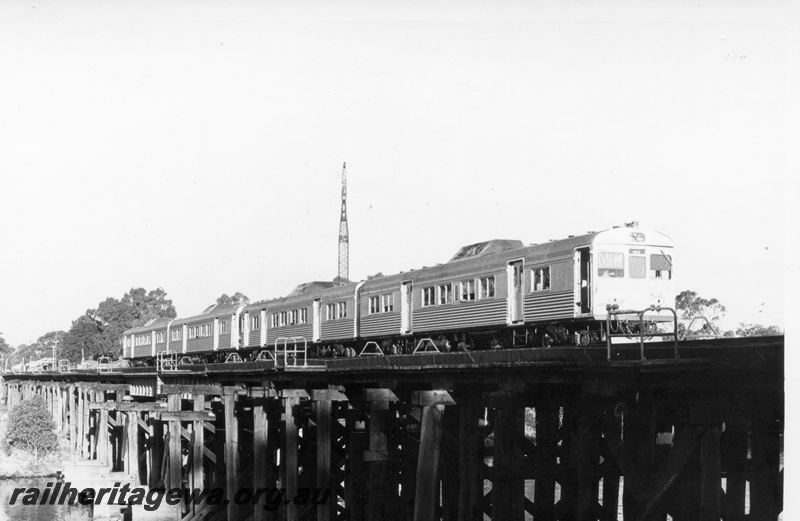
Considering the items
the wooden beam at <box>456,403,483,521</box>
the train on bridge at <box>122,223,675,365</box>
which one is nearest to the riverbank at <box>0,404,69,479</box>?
the train on bridge at <box>122,223,675,365</box>

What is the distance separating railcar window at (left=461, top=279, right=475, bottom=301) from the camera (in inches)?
853

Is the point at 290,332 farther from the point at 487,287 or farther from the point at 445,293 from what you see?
the point at 487,287

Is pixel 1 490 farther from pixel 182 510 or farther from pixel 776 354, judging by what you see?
pixel 776 354

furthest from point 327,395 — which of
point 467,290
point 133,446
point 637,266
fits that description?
point 133,446

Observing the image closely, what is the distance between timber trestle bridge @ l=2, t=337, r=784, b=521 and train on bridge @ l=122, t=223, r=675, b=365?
142 centimetres

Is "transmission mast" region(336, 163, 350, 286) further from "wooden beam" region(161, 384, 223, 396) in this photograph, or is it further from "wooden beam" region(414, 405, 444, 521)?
"wooden beam" region(414, 405, 444, 521)

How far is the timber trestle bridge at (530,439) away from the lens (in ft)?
33.3

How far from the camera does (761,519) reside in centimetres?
1136

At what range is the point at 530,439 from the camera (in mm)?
15438

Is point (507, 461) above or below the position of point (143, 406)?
above

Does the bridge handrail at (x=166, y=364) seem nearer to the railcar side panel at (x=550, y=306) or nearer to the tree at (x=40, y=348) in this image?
the railcar side panel at (x=550, y=306)

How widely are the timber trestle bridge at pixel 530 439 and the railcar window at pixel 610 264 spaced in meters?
3.54

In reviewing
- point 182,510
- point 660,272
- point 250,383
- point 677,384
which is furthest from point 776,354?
point 182,510

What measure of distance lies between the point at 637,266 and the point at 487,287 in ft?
11.0
